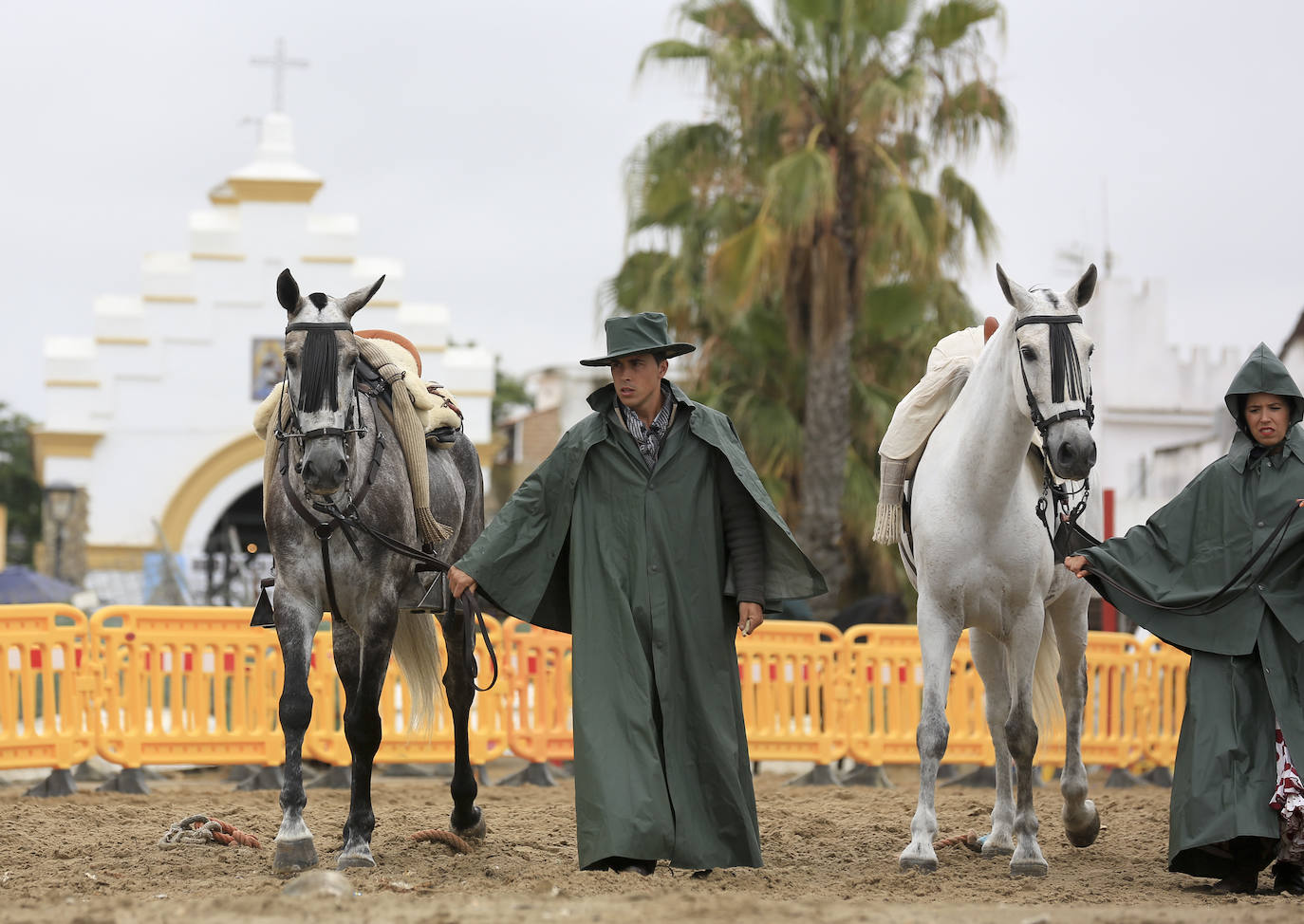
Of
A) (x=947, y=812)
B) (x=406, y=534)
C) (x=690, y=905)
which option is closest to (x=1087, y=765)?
(x=947, y=812)

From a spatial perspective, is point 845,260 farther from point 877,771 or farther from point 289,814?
point 289,814

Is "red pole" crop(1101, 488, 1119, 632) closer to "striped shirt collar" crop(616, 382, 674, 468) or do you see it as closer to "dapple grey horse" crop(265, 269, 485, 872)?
"striped shirt collar" crop(616, 382, 674, 468)

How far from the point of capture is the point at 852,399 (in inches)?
814

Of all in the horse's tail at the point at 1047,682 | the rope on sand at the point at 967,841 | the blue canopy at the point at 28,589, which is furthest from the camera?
the blue canopy at the point at 28,589

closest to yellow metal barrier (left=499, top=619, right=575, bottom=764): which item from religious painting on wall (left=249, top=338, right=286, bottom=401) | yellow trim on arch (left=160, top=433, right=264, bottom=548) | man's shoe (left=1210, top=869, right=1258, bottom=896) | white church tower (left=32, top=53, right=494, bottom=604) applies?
man's shoe (left=1210, top=869, right=1258, bottom=896)

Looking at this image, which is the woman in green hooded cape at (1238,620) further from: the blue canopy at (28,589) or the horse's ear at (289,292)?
the blue canopy at (28,589)

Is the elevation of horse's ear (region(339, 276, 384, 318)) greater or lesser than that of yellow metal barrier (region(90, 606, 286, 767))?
greater

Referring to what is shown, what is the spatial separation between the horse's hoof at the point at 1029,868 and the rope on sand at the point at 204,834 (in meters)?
3.58

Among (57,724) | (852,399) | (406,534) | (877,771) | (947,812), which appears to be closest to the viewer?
(406,534)

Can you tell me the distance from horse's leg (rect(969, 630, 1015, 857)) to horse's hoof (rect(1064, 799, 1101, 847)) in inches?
14.7

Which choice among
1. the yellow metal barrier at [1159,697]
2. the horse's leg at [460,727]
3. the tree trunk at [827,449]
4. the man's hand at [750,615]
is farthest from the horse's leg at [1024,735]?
the tree trunk at [827,449]

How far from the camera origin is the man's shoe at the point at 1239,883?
650cm

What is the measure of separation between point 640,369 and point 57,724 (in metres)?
6.62

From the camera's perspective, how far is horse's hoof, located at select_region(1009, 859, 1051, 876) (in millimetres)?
6910
